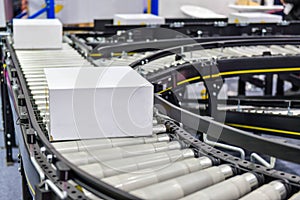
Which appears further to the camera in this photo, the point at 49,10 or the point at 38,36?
the point at 49,10

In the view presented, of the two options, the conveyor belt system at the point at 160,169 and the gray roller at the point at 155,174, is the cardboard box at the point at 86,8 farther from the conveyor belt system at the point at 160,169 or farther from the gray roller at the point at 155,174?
the gray roller at the point at 155,174

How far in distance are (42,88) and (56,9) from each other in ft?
21.4

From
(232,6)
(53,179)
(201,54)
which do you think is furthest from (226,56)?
(232,6)

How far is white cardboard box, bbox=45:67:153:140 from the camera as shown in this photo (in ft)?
7.59

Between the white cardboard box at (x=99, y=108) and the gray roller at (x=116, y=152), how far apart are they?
136 mm

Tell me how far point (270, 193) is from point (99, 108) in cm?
95

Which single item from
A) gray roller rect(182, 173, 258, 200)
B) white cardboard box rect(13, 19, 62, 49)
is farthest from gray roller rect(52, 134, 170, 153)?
white cardboard box rect(13, 19, 62, 49)

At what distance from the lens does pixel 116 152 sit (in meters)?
2.26

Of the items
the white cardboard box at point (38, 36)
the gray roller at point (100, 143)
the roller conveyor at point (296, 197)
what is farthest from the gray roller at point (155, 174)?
the white cardboard box at point (38, 36)

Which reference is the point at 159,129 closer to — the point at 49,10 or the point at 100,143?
the point at 100,143

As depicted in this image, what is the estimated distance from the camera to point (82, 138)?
2.38 metres

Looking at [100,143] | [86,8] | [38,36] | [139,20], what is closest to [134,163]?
[100,143]

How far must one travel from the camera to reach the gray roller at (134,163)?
206 centimetres

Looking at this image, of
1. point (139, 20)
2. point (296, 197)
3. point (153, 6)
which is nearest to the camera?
point (296, 197)
